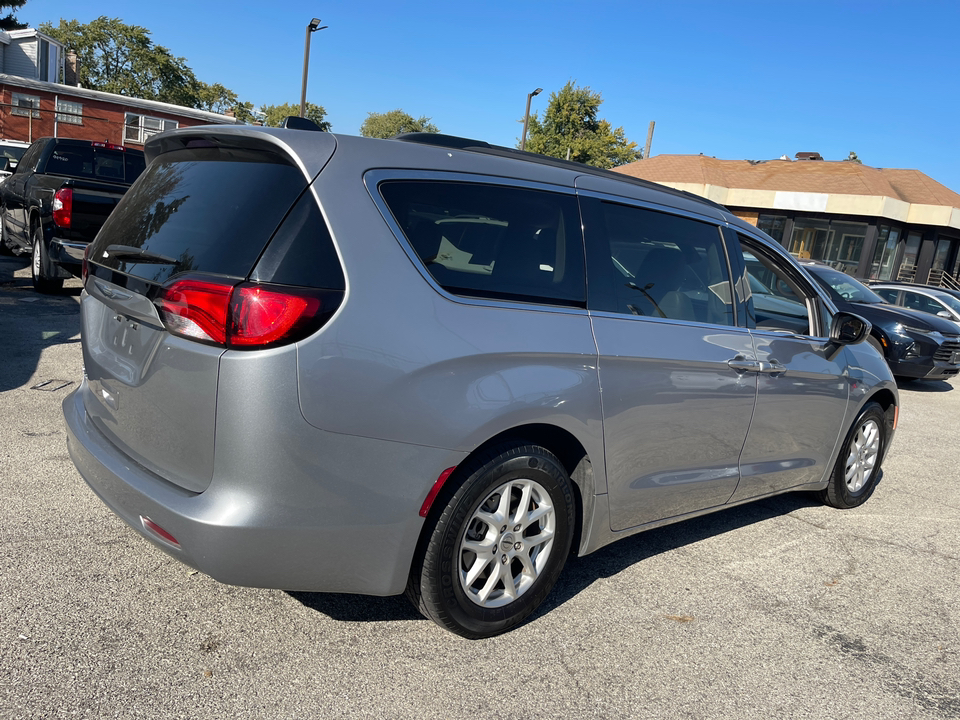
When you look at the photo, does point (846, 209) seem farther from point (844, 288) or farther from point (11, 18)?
point (11, 18)

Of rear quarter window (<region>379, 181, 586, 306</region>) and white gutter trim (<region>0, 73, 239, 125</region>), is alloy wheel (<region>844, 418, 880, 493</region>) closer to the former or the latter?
rear quarter window (<region>379, 181, 586, 306</region>)

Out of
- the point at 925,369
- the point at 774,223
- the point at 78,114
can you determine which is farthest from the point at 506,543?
the point at 78,114

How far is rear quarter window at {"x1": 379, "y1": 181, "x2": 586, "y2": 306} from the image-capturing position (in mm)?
2766

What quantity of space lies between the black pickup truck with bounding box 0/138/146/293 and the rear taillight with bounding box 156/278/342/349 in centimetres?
585

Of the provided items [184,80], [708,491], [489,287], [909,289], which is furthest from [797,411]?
[184,80]

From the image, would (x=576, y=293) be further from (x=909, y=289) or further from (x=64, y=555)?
(x=909, y=289)

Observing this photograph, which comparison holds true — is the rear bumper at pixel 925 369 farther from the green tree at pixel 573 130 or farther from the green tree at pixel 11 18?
the green tree at pixel 573 130

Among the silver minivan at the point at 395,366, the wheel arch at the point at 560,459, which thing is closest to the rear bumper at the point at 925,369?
the silver minivan at the point at 395,366

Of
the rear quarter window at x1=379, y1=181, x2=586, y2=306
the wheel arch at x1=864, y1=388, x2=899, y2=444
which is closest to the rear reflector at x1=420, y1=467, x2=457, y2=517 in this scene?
the rear quarter window at x1=379, y1=181, x2=586, y2=306

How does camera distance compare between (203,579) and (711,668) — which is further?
(203,579)

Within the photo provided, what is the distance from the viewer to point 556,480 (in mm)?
3119

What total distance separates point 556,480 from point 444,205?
115cm

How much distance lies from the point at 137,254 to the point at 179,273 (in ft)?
1.21

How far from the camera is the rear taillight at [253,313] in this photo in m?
2.40
